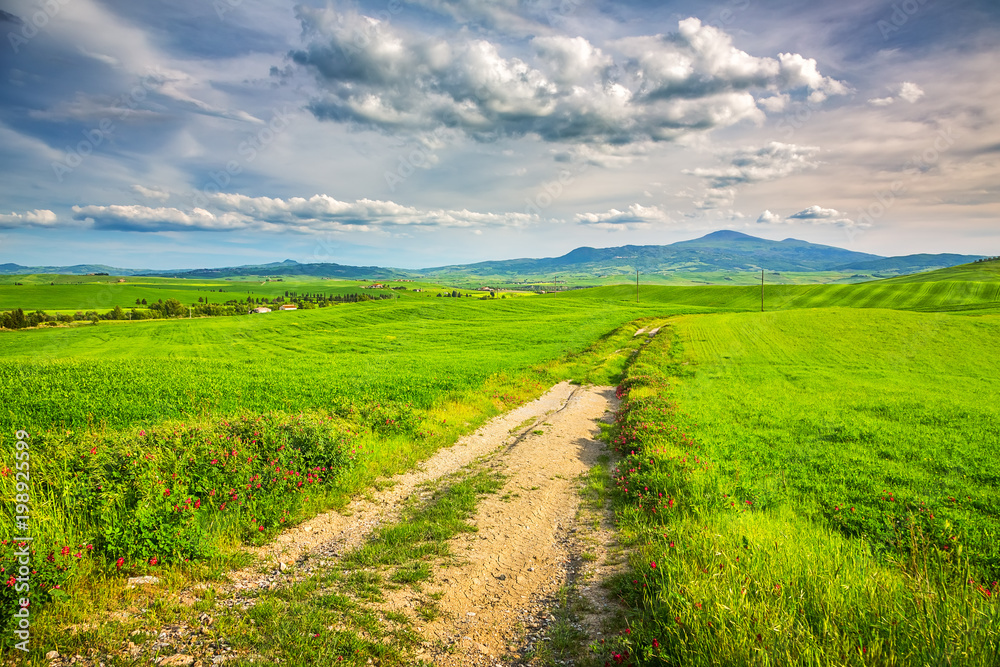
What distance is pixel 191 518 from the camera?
27.1 ft

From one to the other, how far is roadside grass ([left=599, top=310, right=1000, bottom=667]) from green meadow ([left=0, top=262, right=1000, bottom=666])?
4cm

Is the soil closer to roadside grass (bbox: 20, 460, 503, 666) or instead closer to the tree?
roadside grass (bbox: 20, 460, 503, 666)

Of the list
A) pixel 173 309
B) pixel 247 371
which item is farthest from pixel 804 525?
pixel 173 309

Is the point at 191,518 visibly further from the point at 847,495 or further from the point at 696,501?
the point at 847,495

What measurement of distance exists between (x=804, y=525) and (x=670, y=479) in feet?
9.80

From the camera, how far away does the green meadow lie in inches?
208

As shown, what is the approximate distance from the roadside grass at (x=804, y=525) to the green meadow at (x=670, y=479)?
0.04 meters

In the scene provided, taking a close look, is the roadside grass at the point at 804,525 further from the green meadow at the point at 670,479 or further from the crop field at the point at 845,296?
the crop field at the point at 845,296

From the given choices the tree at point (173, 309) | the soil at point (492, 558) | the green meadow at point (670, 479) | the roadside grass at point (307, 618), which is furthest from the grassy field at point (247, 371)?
the tree at point (173, 309)

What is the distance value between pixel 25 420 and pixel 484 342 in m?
41.7

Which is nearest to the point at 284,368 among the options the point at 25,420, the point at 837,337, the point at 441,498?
the point at 25,420

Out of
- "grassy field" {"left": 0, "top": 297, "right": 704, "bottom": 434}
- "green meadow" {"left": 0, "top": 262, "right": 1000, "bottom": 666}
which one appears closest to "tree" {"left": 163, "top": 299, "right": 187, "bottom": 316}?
"grassy field" {"left": 0, "top": 297, "right": 704, "bottom": 434}

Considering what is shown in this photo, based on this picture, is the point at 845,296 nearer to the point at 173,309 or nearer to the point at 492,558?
the point at 492,558

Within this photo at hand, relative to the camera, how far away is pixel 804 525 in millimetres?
8961
